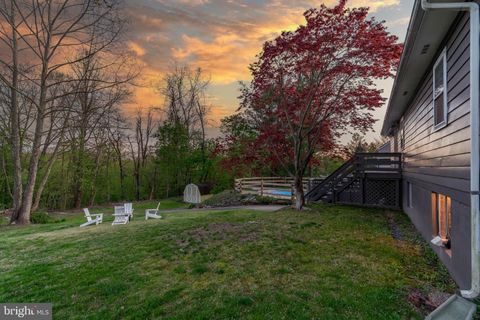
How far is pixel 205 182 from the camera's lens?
2627cm

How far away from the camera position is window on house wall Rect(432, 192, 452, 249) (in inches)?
164

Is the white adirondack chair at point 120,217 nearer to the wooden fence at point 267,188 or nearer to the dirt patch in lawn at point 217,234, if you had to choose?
the dirt patch in lawn at point 217,234

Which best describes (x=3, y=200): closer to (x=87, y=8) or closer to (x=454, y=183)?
(x=87, y=8)

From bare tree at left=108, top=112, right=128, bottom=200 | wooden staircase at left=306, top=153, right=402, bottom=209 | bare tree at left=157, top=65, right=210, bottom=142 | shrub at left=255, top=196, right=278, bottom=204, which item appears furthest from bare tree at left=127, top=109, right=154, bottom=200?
wooden staircase at left=306, top=153, right=402, bottom=209

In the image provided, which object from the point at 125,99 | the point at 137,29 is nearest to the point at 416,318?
the point at 137,29

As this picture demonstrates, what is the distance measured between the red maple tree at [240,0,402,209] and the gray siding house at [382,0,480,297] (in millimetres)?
2696

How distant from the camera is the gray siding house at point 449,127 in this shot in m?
2.96

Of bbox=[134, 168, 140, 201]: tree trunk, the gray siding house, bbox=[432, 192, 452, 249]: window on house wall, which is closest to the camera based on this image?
the gray siding house

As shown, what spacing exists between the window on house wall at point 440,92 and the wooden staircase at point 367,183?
5.73 metres

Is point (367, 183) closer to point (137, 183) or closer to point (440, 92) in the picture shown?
point (440, 92)

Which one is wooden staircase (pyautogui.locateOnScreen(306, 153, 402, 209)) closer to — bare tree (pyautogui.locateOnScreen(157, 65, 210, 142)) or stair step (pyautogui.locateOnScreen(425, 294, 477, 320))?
stair step (pyautogui.locateOnScreen(425, 294, 477, 320))

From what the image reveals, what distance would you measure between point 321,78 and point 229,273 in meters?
7.56

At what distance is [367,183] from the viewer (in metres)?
11.0

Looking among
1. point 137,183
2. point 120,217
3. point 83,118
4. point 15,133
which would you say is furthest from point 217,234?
point 137,183
